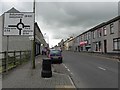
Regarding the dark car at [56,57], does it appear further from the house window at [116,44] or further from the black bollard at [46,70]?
the house window at [116,44]

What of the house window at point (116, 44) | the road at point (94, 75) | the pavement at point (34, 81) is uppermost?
the house window at point (116, 44)

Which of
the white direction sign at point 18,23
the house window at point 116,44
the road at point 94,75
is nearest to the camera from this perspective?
the road at point 94,75

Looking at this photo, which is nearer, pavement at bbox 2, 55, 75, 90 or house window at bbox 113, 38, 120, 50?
pavement at bbox 2, 55, 75, 90

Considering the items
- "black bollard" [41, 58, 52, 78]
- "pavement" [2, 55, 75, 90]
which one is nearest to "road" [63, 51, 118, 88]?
"pavement" [2, 55, 75, 90]

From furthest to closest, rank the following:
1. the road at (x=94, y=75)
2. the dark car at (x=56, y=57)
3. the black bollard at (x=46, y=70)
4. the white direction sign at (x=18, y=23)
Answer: the dark car at (x=56, y=57)
the white direction sign at (x=18, y=23)
the black bollard at (x=46, y=70)
the road at (x=94, y=75)

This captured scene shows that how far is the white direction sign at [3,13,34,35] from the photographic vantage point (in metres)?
14.2

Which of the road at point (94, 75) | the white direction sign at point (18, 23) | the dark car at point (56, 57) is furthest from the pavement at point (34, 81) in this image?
the dark car at point (56, 57)

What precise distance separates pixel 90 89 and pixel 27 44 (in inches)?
1148

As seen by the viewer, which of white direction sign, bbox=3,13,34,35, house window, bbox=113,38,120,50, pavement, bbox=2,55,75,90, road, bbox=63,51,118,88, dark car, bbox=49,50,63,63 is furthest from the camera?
house window, bbox=113,38,120,50

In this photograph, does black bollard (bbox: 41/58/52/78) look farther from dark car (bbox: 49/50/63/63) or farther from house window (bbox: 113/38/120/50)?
house window (bbox: 113/38/120/50)

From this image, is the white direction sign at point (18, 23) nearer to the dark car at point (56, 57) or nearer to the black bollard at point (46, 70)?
the black bollard at point (46, 70)

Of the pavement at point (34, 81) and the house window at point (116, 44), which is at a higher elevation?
the house window at point (116, 44)

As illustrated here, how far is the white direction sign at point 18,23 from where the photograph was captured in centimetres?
1423

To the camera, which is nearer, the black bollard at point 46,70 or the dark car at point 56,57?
the black bollard at point 46,70
